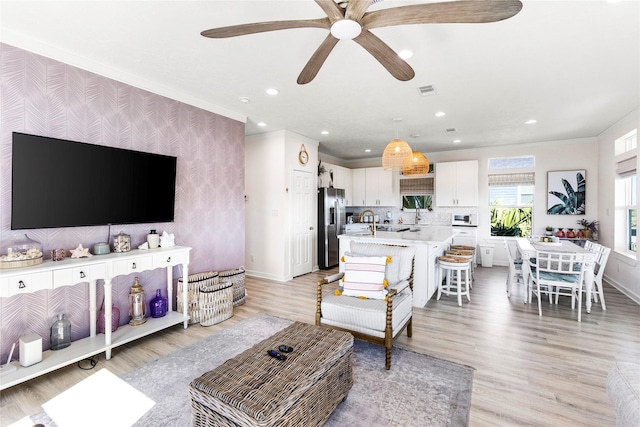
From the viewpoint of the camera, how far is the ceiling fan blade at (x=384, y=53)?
5.80 ft

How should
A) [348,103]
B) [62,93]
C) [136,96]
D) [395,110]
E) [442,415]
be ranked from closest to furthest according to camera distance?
[442,415]
[62,93]
[136,96]
[348,103]
[395,110]

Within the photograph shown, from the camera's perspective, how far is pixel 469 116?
452 centimetres

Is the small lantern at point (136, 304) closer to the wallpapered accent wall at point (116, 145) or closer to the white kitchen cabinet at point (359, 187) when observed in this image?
the wallpapered accent wall at point (116, 145)

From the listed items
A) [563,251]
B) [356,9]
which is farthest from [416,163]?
[356,9]

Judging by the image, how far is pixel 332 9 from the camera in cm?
154

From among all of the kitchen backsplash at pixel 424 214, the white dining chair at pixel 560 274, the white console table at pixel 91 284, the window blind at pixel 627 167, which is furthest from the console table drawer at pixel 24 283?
the window blind at pixel 627 167

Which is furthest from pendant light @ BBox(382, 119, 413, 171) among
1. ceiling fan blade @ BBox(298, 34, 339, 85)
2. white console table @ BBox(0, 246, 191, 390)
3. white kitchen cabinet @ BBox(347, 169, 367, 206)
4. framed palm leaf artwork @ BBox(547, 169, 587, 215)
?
framed palm leaf artwork @ BBox(547, 169, 587, 215)

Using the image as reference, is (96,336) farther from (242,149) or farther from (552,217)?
(552,217)

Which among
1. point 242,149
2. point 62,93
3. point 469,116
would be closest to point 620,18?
point 469,116

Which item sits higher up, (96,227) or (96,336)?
(96,227)

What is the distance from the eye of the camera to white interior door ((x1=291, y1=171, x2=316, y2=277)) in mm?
5680

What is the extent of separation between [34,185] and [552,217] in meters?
8.25

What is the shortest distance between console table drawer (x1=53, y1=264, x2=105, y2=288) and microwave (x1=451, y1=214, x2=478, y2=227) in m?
6.97

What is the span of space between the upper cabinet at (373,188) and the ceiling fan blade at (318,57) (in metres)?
5.82
